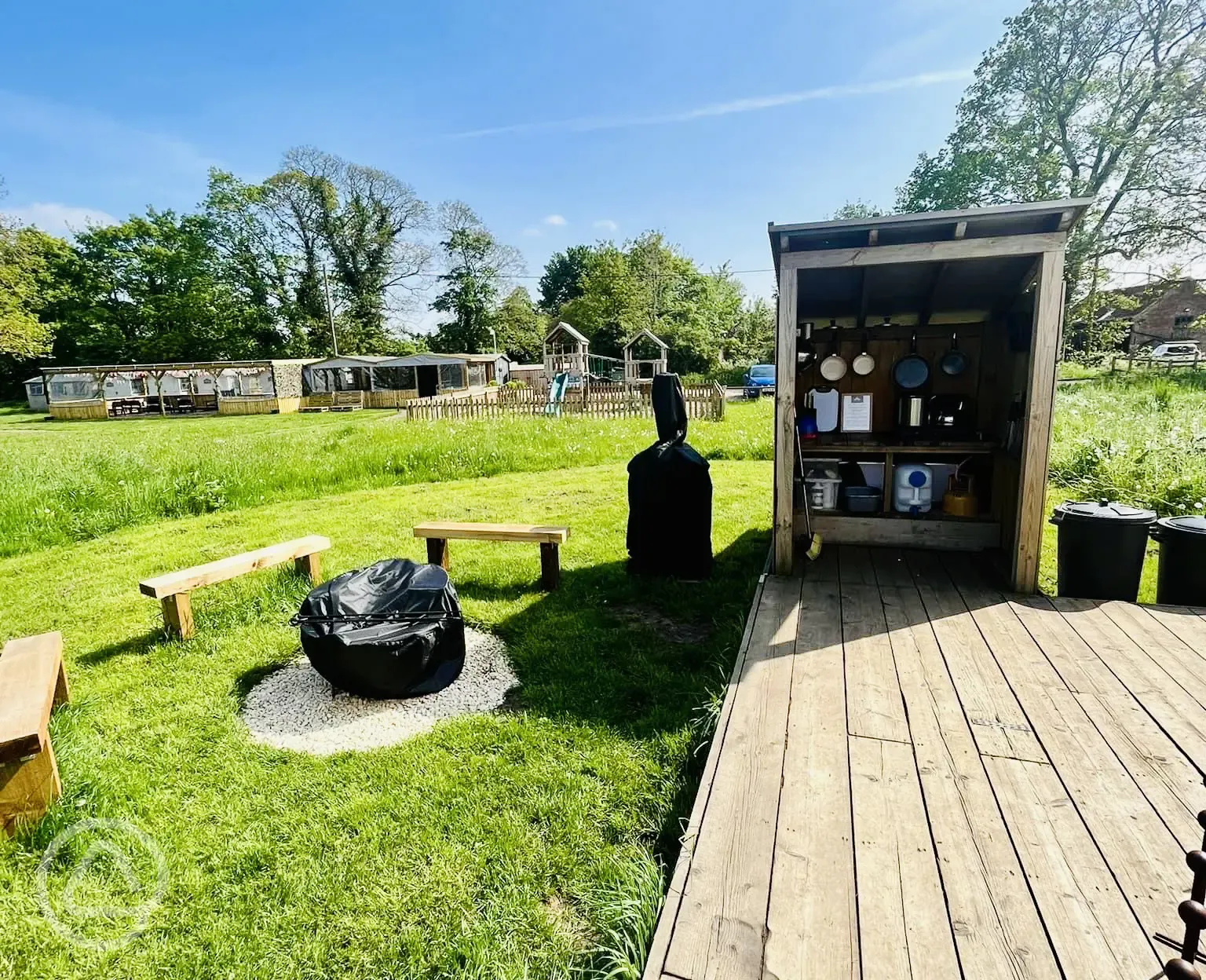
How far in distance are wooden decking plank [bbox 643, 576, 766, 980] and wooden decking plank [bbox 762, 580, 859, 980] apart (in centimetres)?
23

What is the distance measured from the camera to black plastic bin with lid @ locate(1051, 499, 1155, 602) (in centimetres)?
340

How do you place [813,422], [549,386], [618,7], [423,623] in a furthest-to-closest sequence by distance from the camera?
[549,386] → [618,7] → [813,422] → [423,623]

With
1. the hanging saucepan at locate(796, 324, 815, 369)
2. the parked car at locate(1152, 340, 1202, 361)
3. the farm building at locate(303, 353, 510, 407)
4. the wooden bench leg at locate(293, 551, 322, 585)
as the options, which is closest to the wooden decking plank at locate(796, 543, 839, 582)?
the hanging saucepan at locate(796, 324, 815, 369)

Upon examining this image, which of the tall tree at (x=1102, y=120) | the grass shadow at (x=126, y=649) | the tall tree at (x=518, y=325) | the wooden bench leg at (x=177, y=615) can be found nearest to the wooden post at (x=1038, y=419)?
the wooden bench leg at (x=177, y=615)

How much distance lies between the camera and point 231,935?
1.77m

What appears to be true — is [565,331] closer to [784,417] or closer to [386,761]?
[784,417]

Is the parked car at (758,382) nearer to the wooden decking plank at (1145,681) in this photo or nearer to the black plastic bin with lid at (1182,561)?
the black plastic bin with lid at (1182,561)

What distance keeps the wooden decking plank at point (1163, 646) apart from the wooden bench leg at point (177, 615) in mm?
5141

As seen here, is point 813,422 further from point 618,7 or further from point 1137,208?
point 1137,208

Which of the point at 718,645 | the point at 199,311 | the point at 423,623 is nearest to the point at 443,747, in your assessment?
the point at 423,623

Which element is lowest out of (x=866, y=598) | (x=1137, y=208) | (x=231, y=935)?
(x=231, y=935)

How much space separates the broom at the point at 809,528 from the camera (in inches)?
167

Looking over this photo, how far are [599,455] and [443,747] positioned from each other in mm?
7753

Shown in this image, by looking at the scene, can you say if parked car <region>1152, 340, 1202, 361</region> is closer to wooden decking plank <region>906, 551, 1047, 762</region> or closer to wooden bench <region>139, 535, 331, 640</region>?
wooden decking plank <region>906, 551, 1047, 762</region>
